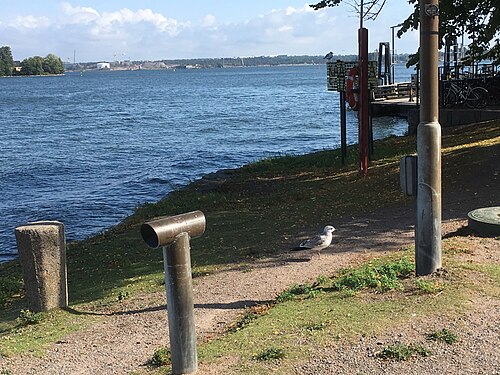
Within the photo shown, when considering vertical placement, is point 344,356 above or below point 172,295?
below

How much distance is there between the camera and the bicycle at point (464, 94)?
89.5 ft

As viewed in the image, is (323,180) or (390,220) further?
(323,180)

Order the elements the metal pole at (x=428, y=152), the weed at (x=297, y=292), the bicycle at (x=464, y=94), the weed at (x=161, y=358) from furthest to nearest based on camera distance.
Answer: the bicycle at (x=464, y=94) → the weed at (x=297, y=292) → the metal pole at (x=428, y=152) → the weed at (x=161, y=358)

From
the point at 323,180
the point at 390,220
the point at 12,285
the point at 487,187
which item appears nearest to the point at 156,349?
the point at 12,285

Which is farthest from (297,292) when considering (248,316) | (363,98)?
(363,98)

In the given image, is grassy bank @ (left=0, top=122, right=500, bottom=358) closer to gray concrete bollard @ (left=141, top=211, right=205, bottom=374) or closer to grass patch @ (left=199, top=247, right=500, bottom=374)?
gray concrete bollard @ (left=141, top=211, right=205, bottom=374)

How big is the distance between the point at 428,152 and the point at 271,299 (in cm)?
218

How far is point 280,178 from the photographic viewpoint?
2114 cm

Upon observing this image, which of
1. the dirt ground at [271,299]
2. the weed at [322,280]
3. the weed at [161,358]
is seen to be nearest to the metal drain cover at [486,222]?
the dirt ground at [271,299]

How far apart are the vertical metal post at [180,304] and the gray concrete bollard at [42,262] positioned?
11.1 feet

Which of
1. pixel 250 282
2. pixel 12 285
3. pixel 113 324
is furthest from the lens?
pixel 12 285

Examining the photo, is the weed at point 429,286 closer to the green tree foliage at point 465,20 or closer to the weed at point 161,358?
the weed at point 161,358

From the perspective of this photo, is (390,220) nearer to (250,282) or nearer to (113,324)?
(250,282)

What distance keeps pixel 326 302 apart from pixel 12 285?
5.85 meters
